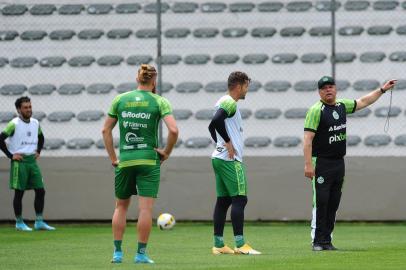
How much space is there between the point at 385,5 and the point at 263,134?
3.25 metres

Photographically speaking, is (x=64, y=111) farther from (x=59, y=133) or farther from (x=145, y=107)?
(x=145, y=107)

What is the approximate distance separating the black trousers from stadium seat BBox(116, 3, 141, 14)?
28.3 feet

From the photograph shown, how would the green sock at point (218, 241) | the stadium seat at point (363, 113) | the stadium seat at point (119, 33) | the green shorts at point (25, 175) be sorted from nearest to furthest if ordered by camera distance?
the green sock at point (218, 241)
the green shorts at point (25, 175)
the stadium seat at point (363, 113)
the stadium seat at point (119, 33)

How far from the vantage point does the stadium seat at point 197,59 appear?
66.2ft

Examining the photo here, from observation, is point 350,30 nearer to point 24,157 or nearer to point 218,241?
point 24,157

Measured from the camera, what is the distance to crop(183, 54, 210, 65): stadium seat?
66.2 ft

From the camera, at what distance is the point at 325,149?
1258 centimetres

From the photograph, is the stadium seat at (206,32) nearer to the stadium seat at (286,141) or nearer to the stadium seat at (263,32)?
the stadium seat at (263,32)

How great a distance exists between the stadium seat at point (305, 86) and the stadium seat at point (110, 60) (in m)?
3.38

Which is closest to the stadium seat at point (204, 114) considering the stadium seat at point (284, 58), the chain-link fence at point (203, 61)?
the chain-link fence at point (203, 61)

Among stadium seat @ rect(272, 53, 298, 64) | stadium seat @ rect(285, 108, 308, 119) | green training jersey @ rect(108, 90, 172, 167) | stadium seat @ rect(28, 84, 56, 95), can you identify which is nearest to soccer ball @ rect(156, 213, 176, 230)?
stadium seat @ rect(285, 108, 308, 119)

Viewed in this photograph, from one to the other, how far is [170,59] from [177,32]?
0.53m

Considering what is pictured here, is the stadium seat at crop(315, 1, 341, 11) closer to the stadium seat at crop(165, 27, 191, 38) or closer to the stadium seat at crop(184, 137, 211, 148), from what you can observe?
the stadium seat at crop(165, 27, 191, 38)

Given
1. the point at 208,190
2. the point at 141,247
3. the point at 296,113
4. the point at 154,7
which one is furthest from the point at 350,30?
the point at 141,247
